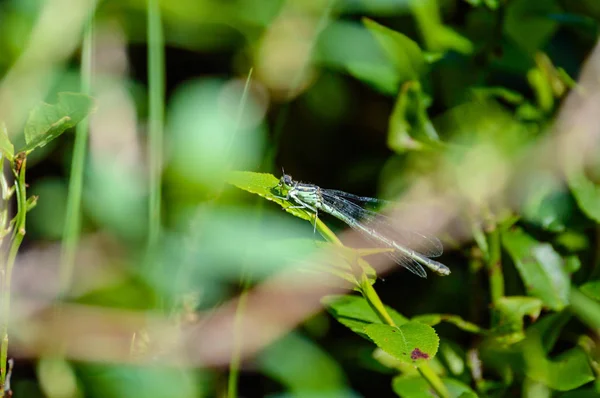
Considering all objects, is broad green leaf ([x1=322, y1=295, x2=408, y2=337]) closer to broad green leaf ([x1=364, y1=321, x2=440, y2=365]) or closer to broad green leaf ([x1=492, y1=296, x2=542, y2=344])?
broad green leaf ([x1=364, y1=321, x2=440, y2=365])

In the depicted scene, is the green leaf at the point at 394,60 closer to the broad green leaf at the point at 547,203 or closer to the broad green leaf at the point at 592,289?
the broad green leaf at the point at 547,203

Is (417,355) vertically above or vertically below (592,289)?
above

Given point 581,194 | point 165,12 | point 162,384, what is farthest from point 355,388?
point 165,12

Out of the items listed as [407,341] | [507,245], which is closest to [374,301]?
[407,341]

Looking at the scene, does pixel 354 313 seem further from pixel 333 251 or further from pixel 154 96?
pixel 154 96

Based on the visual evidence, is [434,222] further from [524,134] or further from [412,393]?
[412,393]

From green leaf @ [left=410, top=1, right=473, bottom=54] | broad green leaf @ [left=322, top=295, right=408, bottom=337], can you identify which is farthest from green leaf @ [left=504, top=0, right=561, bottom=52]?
broad green leaf @ [left=322, top=295, right=408, bottom=337]
